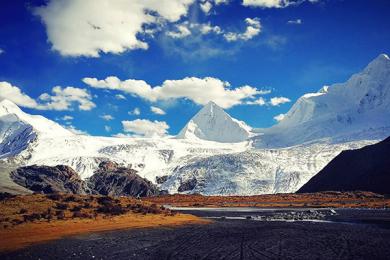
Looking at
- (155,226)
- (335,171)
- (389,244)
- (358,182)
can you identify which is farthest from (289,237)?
(335,171)

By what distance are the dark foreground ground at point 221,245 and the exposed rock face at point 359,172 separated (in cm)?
10198

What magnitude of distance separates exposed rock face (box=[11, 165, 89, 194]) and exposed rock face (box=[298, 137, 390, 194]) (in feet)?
306

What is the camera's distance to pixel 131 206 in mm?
59719

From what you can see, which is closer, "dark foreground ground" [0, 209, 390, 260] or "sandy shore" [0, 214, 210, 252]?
"dark foreground ground" [0, 209, 390, 260]

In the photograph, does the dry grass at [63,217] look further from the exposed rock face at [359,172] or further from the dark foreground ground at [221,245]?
the exposed rock face at [359,172]

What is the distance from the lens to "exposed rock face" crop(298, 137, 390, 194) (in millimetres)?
134500

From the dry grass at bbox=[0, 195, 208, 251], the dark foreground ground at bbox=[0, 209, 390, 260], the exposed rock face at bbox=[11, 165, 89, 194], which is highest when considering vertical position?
the exposed rock face at bbox=[11, 165, 89, 194]

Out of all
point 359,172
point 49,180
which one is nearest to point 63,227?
point 359,172

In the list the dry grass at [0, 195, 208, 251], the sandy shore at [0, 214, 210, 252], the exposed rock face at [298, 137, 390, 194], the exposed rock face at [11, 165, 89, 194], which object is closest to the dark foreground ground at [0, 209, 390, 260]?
the sandy shore at [0, 214, 210, 252]

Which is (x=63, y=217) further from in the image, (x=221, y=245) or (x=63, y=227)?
(x=221, y=245)

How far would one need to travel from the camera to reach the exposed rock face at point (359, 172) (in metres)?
134

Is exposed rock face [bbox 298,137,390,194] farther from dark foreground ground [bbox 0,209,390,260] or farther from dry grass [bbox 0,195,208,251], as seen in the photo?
dark foreground ground [bbox 0,209,390,260]

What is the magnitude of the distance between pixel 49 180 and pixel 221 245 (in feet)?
512

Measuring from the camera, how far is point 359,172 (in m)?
146
